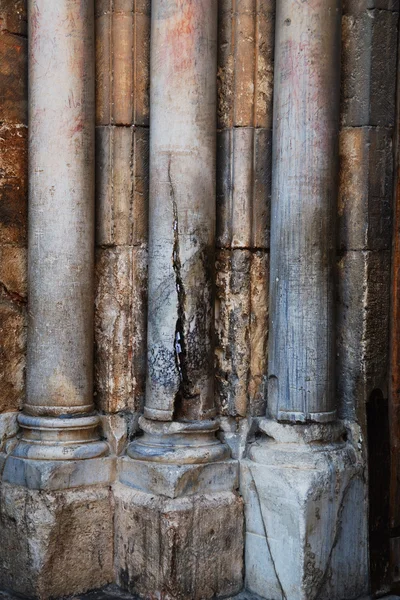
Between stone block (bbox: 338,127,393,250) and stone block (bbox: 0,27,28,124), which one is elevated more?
stone block (bbox: 0,27,28,124)

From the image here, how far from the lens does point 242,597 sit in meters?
3.22

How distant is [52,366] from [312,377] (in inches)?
43.7

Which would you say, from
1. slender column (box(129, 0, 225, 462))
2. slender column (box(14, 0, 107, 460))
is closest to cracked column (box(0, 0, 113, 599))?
slender column (box(14, 0, 107, 460))

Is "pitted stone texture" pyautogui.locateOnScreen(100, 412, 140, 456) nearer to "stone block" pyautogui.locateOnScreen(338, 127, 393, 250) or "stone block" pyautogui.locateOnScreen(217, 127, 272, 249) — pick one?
"stone block" pyautogui.locateOnScreen(217, 127, 272, 249)

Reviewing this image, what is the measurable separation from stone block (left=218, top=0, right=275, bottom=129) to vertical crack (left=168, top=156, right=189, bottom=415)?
430mm

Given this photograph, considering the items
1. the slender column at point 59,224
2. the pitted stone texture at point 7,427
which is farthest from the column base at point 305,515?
the pitted stone texture at point 7,427

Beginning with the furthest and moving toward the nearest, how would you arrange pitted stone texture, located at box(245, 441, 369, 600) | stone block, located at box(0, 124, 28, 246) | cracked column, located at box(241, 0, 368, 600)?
stone block, located at box(0, 124, 28, 246), cracked column, located at box(241, 0, 368, 600), pitted stone texture, located at box(245, 441, 369, 600)

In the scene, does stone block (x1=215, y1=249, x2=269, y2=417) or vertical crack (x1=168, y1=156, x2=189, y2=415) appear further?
stone block (x1=215, y1=249, x2=269, y2=417)

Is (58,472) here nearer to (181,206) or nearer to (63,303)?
(63,303)

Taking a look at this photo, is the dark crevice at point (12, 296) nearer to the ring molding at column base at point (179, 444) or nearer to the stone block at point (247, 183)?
the ring molding at column base at point (179, 444)

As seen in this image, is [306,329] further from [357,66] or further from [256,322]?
[357,66]

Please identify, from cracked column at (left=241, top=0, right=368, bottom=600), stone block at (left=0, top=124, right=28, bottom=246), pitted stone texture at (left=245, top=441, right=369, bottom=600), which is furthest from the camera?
stone block at (left=0, top=124, right=28, bottom=246)

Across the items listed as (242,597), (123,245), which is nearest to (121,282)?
(123,245)

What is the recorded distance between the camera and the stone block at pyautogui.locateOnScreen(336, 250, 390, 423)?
323cm
